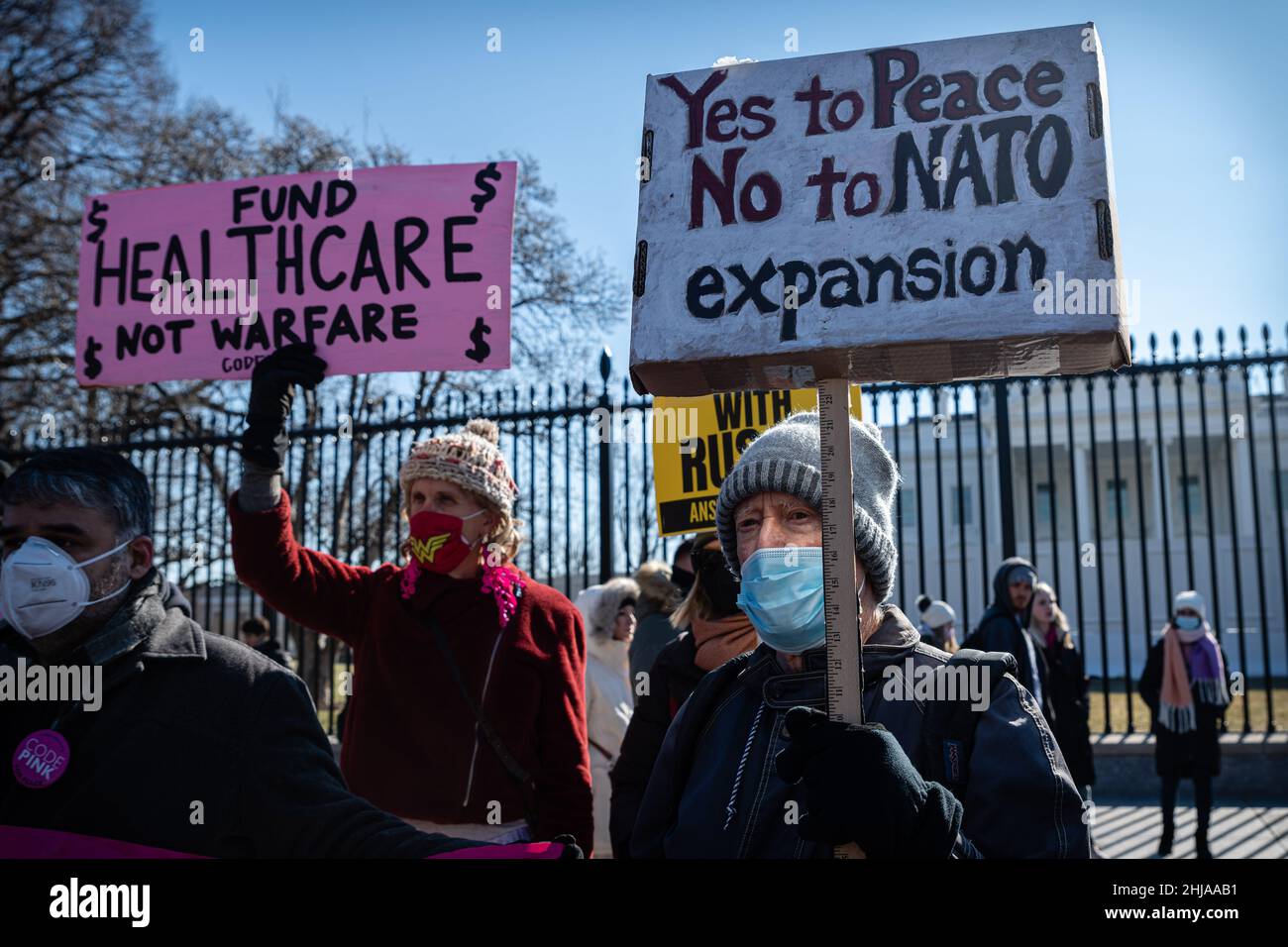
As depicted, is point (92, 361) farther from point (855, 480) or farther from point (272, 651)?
point (272, 651)

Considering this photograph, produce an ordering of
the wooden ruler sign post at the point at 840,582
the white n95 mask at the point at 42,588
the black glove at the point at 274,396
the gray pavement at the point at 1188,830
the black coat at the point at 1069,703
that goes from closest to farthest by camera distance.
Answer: the wooden ruler sign post at the point at 840,582 < the white n95 mask at the point at 42,588 < the black glove at the point at 274,396 < the black coat at the point at 1069,703 < the gray pavement at the point at 1188,830

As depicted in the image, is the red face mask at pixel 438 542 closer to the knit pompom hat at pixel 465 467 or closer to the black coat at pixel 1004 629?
the knit pompom hat at pixel 465 467

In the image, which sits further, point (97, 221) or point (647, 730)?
point (97, 221)

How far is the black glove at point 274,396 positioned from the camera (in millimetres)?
3189

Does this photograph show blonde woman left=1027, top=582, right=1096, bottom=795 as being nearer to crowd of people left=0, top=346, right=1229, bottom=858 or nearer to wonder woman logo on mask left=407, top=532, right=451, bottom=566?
crowd of people left=0, top=346, right=1229, bottom=858

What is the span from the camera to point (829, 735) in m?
1.70

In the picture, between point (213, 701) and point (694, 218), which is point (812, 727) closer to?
point (694, 218)

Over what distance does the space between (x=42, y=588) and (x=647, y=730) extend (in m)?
1.62

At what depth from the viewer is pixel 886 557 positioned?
7.23 ft

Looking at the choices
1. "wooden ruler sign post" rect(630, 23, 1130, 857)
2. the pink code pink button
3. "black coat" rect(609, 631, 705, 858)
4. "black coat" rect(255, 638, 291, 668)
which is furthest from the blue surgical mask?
"black coat" rect(255, 638, 291, 668)

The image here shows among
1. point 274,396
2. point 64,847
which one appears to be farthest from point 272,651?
point 64,847

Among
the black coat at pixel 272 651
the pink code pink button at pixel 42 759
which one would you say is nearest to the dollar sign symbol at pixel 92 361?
the pink code pink button at pixel 42 759

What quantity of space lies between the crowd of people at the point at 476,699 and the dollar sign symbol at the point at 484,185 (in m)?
0.73
